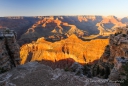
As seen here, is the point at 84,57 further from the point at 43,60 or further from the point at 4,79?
the point at 4,79

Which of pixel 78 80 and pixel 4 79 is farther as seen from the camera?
pixel 4 79

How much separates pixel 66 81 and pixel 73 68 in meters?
6.67

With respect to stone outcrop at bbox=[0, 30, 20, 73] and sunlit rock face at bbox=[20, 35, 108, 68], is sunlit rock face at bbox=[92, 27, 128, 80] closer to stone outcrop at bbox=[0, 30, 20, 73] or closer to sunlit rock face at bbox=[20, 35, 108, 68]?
stone outcrop at bbox=[0, 30, 20, 73]

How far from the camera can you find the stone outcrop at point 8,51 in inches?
882

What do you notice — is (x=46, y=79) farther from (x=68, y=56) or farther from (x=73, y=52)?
(x=73, y=52)

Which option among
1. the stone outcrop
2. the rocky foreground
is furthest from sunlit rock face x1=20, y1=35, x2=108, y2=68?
the rocky foreground

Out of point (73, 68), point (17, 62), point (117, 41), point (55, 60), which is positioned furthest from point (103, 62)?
point (55, 60)

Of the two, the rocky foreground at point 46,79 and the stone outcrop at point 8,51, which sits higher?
the stone outcrop at point 8,51

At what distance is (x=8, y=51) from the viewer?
2408 centimetres

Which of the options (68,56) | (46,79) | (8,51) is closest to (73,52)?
(68,56)

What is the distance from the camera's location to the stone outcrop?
22.4 m

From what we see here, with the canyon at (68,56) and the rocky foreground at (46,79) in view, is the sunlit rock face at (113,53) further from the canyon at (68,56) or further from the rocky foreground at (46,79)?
the rocky foreground at (46,79)

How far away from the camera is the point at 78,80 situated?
1658 cm

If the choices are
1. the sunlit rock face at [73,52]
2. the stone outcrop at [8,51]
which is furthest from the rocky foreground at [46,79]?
the sunlit rock face at [73,52]
